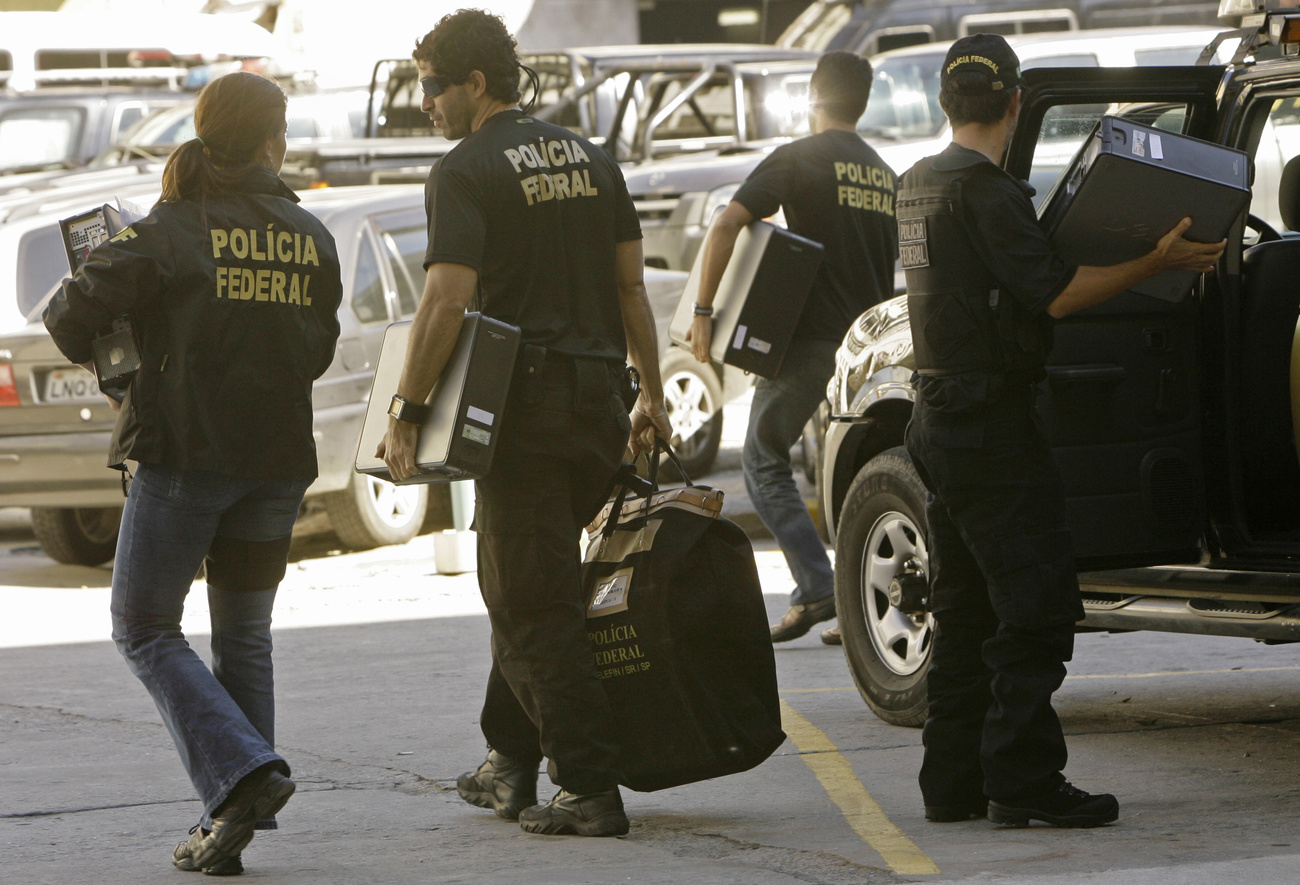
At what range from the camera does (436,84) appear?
4.85 m

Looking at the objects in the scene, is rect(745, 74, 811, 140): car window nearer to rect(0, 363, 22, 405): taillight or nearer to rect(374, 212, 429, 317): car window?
rect(374, 212, 429, 317): car window

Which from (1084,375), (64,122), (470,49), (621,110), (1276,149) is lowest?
(64,122)

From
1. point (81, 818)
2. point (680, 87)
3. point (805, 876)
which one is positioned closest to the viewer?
point (805, 876)

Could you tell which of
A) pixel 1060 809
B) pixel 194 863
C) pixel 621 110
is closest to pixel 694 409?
pixel 621 110

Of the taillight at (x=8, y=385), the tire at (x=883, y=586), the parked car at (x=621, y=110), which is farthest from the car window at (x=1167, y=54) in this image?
the tire at (x=883, y=586)

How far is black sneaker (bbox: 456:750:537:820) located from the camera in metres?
5.11

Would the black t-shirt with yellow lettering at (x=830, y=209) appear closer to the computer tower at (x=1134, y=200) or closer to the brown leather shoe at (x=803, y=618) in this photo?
the brown leather shoe at (x=803, y=618)

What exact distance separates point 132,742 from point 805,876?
2.78 metres

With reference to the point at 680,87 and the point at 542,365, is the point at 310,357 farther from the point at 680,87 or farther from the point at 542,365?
the point at 680,87

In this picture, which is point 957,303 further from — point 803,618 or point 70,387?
point 70,387

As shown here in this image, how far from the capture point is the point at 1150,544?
18.0 feet

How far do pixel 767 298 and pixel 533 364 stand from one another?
2.73m

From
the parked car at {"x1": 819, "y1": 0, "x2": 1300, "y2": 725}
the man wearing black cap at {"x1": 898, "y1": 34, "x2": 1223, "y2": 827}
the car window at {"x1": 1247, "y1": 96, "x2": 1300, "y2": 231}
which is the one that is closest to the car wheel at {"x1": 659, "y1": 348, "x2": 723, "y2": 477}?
the car window at {"x1": 1247, "y1": 96, "x2": 1300, "y2": 231}

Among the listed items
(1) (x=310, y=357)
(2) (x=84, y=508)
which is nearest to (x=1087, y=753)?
(1) (x=310, y=357)
